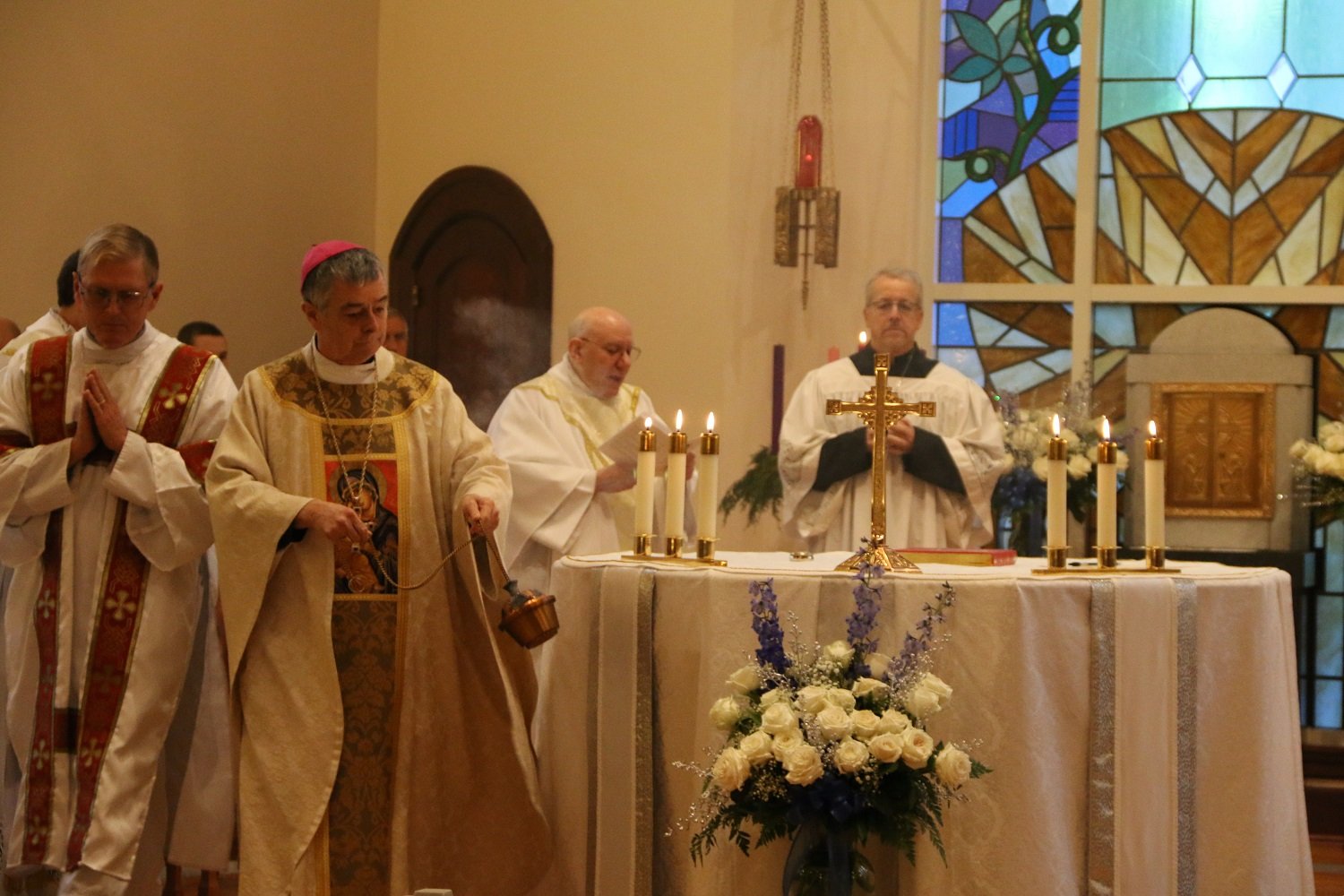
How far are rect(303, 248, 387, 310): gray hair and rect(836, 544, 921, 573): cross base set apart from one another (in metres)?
1.39

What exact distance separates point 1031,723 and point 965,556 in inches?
26.7

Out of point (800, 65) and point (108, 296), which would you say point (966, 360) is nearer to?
point (800, 65)

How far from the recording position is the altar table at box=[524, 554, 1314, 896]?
385 cm

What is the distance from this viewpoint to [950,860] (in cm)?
386

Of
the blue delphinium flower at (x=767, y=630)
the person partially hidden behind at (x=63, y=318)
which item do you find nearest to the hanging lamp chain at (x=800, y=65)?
the person partially hidden behind at (x=63, y=318)

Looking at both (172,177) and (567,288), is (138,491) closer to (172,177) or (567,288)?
(172,177)

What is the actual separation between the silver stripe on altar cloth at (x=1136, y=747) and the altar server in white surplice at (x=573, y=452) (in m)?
1.94

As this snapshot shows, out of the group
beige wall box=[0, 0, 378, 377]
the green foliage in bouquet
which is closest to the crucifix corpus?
the green foliage in bouquet

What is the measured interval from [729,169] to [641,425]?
3.27 meters

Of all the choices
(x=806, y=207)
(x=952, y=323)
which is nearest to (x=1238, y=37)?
(x=952, y=323)

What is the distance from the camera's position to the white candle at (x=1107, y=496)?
13.6 ft

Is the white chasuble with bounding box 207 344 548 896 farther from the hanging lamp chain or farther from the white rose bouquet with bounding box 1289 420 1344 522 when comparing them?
the hanging lamp chain

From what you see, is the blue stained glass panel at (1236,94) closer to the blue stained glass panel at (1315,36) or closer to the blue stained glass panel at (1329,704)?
the blue stained glass panel at (1315,36)

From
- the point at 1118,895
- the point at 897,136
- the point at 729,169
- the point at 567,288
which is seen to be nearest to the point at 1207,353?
the point at 897,136
